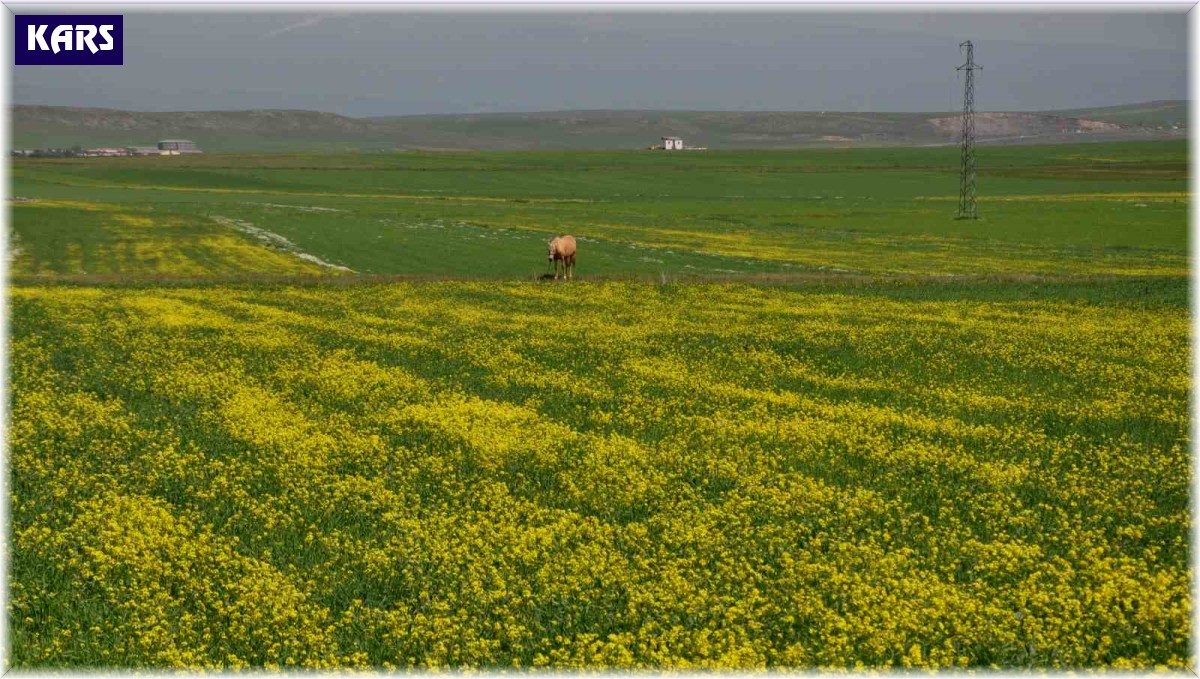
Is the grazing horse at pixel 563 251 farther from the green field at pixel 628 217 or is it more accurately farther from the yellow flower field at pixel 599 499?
the yellow flower field at pixel 599 499

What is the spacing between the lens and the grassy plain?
14.1m

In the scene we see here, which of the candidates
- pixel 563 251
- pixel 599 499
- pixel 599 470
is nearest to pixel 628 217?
pixel 563 251

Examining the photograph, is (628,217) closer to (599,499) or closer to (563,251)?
(563,251)

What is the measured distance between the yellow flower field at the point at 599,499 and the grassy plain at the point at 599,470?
0.23 feet

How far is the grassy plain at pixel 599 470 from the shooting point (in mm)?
14117

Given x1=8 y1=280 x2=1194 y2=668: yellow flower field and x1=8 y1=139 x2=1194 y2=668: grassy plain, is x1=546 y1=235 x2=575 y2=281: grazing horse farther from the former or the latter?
x1=8 y1=280 x2=1194 y2=668: yellow flower field

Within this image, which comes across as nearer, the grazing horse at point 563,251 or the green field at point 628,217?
the grazing horse at point 563,251

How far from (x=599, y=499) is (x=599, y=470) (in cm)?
145

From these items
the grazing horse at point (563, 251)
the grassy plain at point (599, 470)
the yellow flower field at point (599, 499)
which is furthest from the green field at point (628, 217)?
the yellow flower field at point (599, 499)

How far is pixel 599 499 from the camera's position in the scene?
19031 mm

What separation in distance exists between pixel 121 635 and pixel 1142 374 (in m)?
24.1

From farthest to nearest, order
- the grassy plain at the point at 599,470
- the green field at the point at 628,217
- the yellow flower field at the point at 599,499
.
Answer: the green field at the point at 628,217
the grassy plain at the point at 599,470
the yellow flower field at the point at 599,499

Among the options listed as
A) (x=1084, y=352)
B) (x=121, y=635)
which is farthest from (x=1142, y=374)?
(x=121, y=635)

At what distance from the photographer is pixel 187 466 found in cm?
2072
